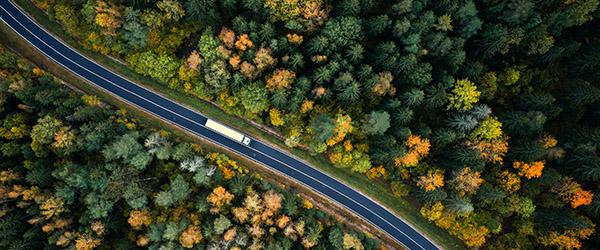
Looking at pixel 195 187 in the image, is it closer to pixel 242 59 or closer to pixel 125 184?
pixel 125 184

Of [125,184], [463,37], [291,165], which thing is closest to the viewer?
[125,184]

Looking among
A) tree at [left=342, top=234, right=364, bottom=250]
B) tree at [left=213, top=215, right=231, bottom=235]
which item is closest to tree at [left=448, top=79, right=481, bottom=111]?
tree at [left=342, top=234, right=364, bottom=250]

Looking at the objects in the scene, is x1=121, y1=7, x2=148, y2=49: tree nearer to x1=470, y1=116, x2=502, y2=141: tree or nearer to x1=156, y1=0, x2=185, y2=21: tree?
x1=156, y1=0, x2=185, y2=21: tree

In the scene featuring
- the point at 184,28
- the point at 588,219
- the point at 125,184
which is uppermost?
the point at 588,219

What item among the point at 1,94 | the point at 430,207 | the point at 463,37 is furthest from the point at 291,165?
the point at 1,94

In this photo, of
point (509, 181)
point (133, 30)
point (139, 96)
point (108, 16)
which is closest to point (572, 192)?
point (509, 181)

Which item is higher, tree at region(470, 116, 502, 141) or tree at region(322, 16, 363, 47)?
tree at region(322, 16, 363, 47)

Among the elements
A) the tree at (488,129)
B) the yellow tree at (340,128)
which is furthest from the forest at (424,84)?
the yellow tree at (340,128)

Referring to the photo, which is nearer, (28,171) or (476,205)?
(28,171)
